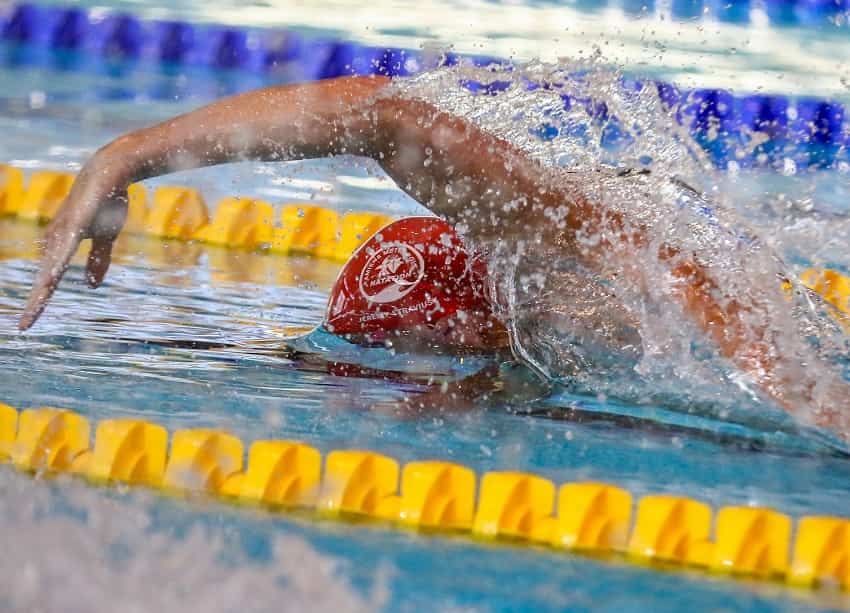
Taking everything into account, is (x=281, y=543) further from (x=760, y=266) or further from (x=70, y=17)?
(x=70, y=17)

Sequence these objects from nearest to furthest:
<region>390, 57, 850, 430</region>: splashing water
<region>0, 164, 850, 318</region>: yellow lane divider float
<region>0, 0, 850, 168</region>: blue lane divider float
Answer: <region>390, 57, 850, 430</region>: splashing water, <region>0, 164, 850, 318</region>: yellow lane divider float, <region>0, 0, 850, 168</region>: blue lane divider float

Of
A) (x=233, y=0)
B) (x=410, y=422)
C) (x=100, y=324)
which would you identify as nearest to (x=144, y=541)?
(x=410, y=422)

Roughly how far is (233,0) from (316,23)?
1.70 ft

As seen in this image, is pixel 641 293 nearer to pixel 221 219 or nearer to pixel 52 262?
pixel 52 262

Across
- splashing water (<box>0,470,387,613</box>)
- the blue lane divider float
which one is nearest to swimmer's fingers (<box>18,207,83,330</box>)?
splashing water (<box>0,470,387,613</box>)

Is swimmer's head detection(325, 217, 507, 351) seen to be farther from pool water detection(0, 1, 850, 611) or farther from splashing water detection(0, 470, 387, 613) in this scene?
splashing water detection(0, 470, 387, 613)

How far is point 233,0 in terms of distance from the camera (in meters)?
5.25

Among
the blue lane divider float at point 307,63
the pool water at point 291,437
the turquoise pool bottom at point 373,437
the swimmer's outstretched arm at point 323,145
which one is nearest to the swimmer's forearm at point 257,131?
the swimmer's outstretched arm at point 323,145

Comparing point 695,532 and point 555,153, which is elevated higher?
point 555,153

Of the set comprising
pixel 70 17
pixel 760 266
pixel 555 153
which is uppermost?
pixel 70 17

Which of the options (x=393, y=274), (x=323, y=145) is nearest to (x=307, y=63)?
(x=393, y=274)

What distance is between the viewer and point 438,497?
→ 1.61 m

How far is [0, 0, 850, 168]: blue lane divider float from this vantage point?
429 cm

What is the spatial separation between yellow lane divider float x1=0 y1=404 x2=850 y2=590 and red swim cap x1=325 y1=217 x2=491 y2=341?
0.44 metres
